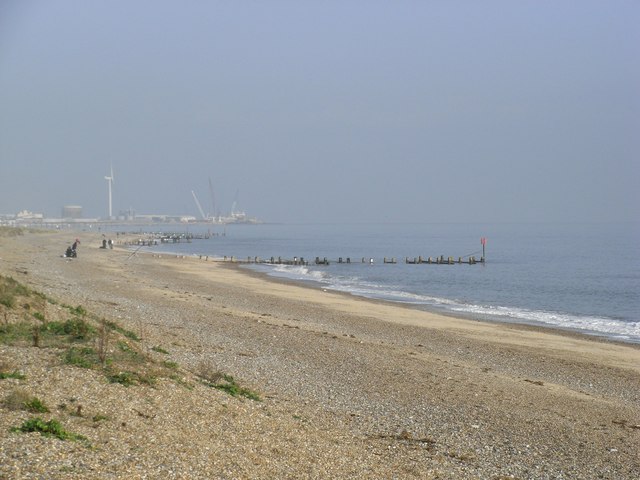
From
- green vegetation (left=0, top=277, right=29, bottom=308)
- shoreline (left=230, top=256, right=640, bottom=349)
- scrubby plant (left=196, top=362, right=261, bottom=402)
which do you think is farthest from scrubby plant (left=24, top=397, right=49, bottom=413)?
shoreline (left=230, top=256, right=640, bottom=349)

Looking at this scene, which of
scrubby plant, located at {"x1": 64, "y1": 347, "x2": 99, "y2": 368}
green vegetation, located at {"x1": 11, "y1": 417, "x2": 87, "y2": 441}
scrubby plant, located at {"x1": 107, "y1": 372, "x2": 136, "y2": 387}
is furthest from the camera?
scrubby plant, located at {"x1": 64, "y1": 347, "x2": 99, "y2": 368}

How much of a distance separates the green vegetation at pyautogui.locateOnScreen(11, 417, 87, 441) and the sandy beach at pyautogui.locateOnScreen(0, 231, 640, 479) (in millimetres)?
151

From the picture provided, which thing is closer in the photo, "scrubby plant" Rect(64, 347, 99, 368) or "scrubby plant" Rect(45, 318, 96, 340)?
"scrubby plant" Rect(64, 347, 99, 368)

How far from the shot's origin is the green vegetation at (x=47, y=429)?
7.60m

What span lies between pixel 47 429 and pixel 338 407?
575cm

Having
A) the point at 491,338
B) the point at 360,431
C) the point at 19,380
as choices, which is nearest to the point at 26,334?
the point at 19,380

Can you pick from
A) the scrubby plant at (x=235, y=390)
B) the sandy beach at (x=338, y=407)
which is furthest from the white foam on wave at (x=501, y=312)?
the scrubby plant at (x=235, y=390)

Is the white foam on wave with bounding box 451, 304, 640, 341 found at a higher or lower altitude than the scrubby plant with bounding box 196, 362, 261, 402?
lower

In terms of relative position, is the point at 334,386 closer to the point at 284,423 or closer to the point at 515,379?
the point at 284,423

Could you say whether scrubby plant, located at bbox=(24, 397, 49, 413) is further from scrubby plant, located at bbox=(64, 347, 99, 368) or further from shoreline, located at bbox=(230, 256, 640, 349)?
shoreline, located at bbox=(230, 256, 640, 349)

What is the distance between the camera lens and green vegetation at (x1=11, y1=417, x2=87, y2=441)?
24.9 feet

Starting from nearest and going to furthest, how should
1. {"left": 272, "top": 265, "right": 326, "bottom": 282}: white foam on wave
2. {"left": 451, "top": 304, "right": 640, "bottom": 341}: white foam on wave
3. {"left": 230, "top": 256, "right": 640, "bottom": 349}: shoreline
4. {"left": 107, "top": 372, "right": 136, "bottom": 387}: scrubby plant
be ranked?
{"left": 107, "top": 372, "right": 136, "bottom": 387}: scrubby plant
{"left": 230, "top": 256, "right": 640, "bottom": 349}: shoreline
{"left": 451, "top": 304, "right": 640, "bottom": 341}: white foam on wave
{"left": 272, "top": 265, "right": 326, "bottom": 282}: white foam on wave

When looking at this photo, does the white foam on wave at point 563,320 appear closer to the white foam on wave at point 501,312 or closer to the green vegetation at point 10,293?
the white foam on wave at point 501,312

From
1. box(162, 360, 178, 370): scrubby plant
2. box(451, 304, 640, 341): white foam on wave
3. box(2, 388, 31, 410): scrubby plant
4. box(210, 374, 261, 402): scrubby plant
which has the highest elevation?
box(2, 388, 31, 410): scrubby plant
